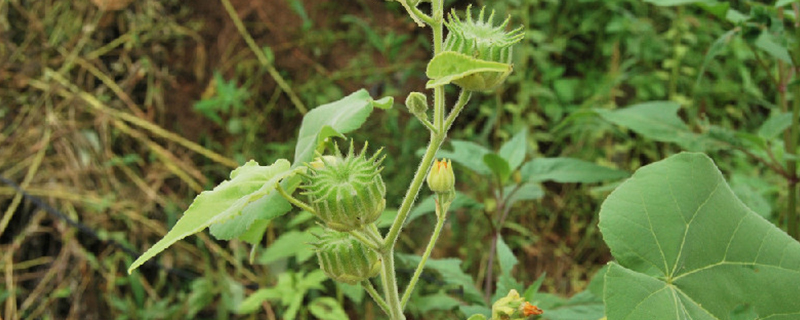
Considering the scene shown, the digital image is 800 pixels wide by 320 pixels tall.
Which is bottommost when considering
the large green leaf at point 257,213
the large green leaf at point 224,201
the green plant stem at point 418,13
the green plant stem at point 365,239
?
the green plant stem at point 365,239

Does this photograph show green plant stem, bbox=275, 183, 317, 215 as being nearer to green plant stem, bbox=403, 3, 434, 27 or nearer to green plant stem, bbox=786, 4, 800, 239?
green plant stem, bbox=403, 3, 434, 27

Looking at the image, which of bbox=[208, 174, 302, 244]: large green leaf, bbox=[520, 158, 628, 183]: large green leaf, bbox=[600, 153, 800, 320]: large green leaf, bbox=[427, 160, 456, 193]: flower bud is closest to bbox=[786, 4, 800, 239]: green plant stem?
bbox=[520, 158, 628, 183]: large green leaf

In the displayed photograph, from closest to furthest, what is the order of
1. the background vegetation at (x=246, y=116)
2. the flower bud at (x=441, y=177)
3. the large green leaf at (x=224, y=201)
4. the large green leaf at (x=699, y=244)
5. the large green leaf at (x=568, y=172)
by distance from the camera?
the large green leaf at (x=224, y=201) < the large green leaf at (x=699, y=244) < the flower bud at (x=441, y=177) < the large green leaf at (x=568, y=172) < the background vegetation at (x=246, y=116)

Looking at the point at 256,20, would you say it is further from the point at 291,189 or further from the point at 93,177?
the point at 291,189

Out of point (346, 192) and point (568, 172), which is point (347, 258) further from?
A: point (568, 172)

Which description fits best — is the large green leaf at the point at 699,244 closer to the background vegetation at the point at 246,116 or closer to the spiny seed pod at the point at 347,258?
the spiny seed pod at the point at 347,258

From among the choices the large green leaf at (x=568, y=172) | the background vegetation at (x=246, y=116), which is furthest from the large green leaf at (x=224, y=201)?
the background vegetation at (x=246, y=116)
